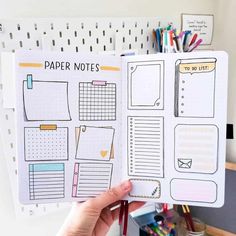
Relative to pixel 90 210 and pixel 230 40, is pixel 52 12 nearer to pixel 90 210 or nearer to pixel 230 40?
pixel 90 210

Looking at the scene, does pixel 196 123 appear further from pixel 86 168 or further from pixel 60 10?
pixel 60 10

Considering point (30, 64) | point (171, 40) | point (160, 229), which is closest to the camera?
point (30, 64)

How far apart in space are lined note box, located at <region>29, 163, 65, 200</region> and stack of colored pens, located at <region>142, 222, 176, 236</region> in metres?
0.42

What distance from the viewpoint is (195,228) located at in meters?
0.96

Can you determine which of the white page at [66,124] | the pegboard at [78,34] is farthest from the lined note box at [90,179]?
the pegboard at [78,34]

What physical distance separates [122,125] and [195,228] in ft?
1.95

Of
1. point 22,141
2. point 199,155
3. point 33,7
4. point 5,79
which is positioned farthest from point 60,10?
point 199,155

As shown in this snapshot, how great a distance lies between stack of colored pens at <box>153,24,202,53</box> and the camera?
745mm

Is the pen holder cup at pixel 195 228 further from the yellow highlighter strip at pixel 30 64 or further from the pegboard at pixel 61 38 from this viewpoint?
the yellow highlighter strip at pixel 30 64

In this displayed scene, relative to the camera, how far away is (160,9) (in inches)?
33.7

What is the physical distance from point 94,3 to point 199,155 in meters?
0.47

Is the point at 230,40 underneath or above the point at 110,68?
above

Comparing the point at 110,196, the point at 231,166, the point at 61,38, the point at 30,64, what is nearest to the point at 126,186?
the point at 110,196

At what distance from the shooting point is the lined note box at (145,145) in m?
0.53
